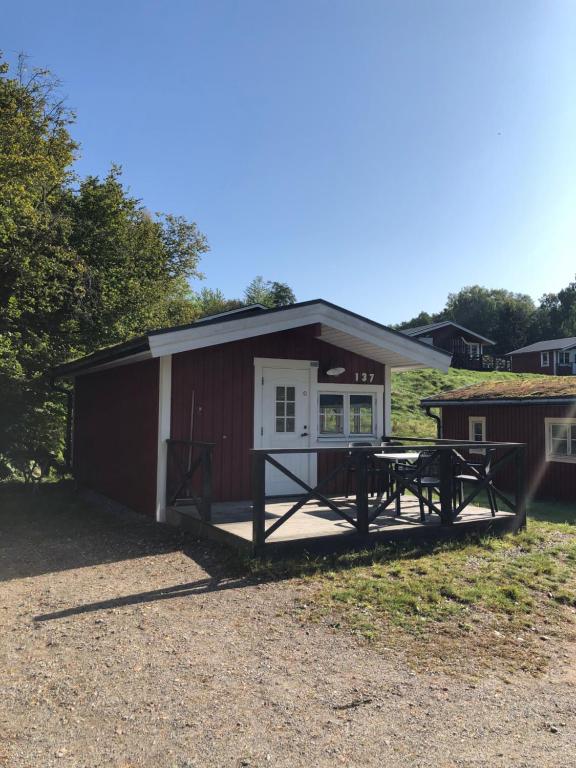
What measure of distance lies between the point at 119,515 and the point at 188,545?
2.35 meters

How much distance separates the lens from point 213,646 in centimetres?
359

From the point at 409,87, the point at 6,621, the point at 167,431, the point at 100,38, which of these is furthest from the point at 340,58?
the point at 6,621

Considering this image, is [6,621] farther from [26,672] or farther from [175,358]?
[175,358]

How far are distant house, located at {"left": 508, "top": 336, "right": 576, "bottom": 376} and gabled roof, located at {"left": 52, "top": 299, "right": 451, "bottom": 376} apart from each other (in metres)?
35.3

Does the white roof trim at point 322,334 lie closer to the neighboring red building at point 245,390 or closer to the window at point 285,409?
the neighboring red building at point 245,390

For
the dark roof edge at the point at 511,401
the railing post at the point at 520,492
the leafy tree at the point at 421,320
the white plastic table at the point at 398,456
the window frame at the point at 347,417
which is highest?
the leafy tree at the point at 421,320

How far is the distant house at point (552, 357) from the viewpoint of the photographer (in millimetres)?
39312

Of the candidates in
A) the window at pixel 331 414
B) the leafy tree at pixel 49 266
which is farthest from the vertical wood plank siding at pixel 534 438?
the leafy tree at pixel 49 266

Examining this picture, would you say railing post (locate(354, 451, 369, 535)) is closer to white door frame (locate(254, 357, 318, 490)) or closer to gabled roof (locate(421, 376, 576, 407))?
white door frame (locate(254, 357, 318, 490))

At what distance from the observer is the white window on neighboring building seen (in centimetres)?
1233

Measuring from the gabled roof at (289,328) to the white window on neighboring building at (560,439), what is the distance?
567cm

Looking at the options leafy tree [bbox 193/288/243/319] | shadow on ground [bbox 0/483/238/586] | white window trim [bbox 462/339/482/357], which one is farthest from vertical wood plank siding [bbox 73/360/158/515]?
leafy tree [bbox 193/288/243/319]

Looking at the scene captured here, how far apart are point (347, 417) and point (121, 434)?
362 centimetres

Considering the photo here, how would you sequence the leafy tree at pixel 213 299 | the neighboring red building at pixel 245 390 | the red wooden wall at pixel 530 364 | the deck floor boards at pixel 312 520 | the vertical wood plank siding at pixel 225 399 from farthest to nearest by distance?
the leafy tree at pixel 213 299 < the red wooden wall at pixel 530 364 < the vertical wood plank siding at pixel 225 399 < the neighboring red building at pixel 245 390 < the deck floor boards at pixel 312 520
